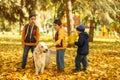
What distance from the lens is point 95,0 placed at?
2233 cm

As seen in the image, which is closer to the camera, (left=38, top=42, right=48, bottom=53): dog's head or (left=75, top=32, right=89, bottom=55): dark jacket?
(left=38, top=42, right=48, bottom=53): dog's head

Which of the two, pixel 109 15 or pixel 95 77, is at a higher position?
pixel 109 15

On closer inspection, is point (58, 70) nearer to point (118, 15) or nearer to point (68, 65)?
point (68, 65)

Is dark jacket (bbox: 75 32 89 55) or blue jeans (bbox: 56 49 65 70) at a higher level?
dark jacket (bbox: 75 32 89 55)

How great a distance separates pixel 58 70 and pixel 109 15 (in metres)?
15.3

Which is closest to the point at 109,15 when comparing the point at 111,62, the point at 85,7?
the point at 85,7

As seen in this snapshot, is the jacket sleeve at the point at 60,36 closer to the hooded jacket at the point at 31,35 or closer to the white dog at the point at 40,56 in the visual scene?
the white dog at the point at 40,56

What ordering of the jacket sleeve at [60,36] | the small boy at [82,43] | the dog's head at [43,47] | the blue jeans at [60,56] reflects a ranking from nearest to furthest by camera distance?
the dog's head at [43,47]
the jacket sleeve at [60,36]
the blue jeans at [60,56]
the small boy at [82,43]

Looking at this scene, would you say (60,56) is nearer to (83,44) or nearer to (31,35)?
(83,44)

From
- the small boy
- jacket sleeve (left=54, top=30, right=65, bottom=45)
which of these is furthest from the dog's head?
the small boy

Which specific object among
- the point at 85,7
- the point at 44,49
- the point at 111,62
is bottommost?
the point at 111,62

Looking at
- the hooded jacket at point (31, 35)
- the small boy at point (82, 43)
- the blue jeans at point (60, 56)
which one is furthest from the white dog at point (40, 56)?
the small boy at point (82, 43)

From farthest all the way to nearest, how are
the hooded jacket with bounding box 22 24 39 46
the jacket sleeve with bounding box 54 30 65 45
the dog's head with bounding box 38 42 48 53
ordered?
1. the hooded jacket with bounding box 22 24 39 46
2. the jacket sleeve with bounding box 54 30 65 45
3. the dog's head with bounding box 38 42 48 53

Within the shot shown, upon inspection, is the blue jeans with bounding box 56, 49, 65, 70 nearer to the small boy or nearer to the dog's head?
the small boy
